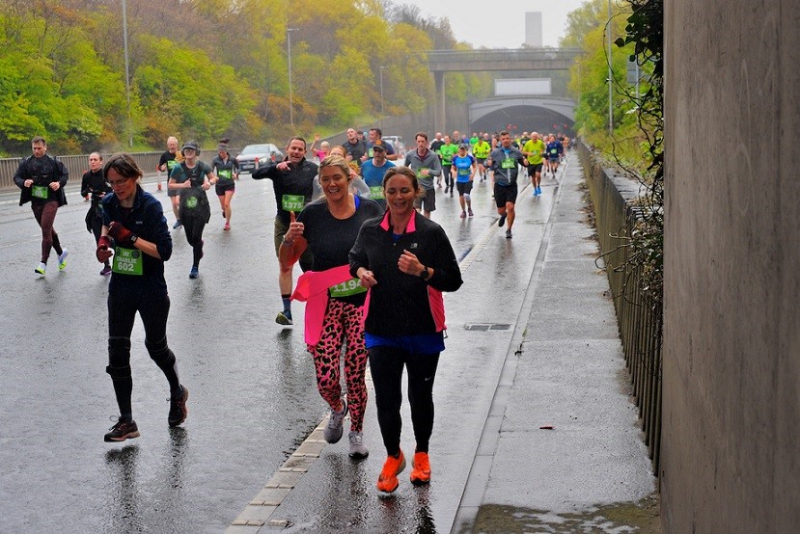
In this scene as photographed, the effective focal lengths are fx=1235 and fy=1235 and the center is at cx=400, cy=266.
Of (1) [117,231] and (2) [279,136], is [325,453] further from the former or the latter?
(2) [279,136]

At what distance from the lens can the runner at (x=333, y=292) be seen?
23.0 ft

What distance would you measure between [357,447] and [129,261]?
5.78 ft

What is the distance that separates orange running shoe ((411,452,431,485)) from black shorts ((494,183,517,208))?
14.1 metres

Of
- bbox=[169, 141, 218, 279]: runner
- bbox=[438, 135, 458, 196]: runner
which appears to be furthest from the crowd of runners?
bbox=[438, 135, 458, 196]: runner

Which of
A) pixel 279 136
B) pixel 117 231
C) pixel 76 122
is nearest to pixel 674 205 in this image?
pixel 117 231

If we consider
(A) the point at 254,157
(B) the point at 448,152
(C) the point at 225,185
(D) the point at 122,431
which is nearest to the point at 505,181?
(C) the point at 225,185

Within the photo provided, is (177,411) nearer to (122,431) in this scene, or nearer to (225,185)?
(122,431)

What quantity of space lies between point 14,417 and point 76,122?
166 feet

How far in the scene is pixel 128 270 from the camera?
7281 millimetres

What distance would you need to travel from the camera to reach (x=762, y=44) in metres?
2.53

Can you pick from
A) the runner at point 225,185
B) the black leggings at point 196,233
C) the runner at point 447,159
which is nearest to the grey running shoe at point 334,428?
the black leggings at point 196,233

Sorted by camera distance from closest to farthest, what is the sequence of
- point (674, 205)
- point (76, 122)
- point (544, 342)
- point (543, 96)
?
point (674, 205)
point (544, 342)
point (76, 122)
point (543, 96)

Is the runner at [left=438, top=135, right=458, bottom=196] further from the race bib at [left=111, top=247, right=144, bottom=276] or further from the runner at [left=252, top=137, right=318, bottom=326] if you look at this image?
the race bib at [left=111, top=247, right=144, bottom=276]

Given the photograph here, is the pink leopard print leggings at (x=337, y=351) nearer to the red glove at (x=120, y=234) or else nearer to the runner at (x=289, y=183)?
the red glove at (x=120, y=234)
